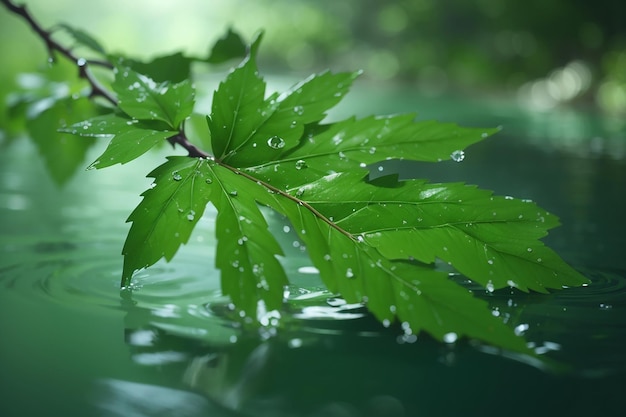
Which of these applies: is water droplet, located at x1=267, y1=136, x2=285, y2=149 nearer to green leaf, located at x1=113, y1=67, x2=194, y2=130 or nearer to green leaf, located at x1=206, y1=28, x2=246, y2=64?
green leaf, located at x1=113, y1=67, x2=194, y2=130

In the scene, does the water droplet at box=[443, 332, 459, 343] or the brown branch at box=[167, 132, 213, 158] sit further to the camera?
the brown branch at box=[167, 132, 213, 158]

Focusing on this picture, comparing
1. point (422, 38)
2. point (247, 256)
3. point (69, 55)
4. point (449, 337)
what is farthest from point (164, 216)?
point (422, 38)

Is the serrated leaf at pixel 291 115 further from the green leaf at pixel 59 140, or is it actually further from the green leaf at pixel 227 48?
the green leaf at pixel 59 140

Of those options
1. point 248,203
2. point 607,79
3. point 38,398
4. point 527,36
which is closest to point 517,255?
point 248,203

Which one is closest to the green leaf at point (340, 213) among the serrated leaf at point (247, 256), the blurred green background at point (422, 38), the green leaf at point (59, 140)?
the serrated leaf at point (247, 256)

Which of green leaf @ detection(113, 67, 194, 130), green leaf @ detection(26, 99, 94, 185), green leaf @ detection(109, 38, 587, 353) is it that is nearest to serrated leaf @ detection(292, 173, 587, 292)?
green leaf @ detection(109, 38, 587, 353)

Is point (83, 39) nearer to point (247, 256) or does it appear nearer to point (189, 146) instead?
point (189, 146)
